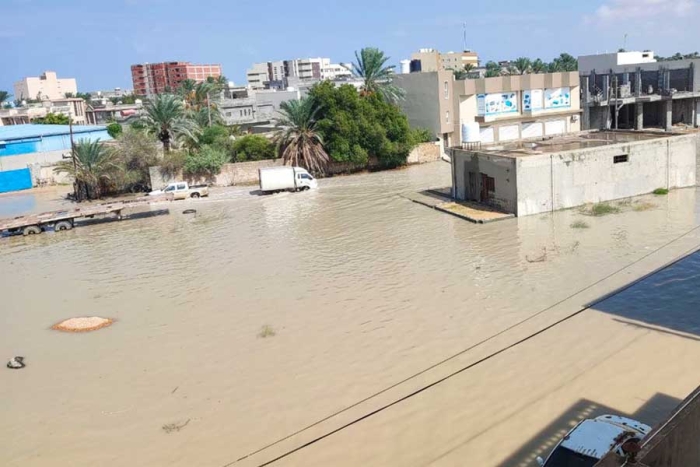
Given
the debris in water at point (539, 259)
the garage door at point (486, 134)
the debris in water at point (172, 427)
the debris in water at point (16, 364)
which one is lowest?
the debris in water at point (172, 427)

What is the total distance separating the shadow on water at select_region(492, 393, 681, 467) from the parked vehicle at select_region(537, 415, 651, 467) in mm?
840

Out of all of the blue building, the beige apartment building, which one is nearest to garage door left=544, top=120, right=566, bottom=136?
the beige apartment building

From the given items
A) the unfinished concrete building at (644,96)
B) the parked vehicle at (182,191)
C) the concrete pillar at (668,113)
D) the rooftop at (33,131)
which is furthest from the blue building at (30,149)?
the concrete pillar at (668,113)

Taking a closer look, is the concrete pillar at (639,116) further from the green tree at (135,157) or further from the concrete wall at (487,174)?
the green tree at (135,157)

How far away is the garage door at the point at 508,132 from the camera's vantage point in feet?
180

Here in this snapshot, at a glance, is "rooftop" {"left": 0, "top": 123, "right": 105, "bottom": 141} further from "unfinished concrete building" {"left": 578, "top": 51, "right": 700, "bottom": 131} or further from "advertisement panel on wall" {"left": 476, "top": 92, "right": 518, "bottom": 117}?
"unfinished concrete building" {"left": 578, "top": 51, "right": 700, "bottom": 131}

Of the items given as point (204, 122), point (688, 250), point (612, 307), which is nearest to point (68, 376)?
point (612, 307)

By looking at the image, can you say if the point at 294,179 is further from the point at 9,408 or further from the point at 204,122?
the point at 9,408

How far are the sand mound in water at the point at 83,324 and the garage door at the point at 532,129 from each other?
4526 centimetres

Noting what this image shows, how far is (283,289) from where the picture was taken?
20938 millimetres

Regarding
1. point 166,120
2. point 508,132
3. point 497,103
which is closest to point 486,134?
point 508,132

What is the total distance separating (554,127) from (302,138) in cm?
2566

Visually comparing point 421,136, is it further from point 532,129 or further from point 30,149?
point 30,149

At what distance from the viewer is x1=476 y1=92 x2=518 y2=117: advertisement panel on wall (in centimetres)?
5378
